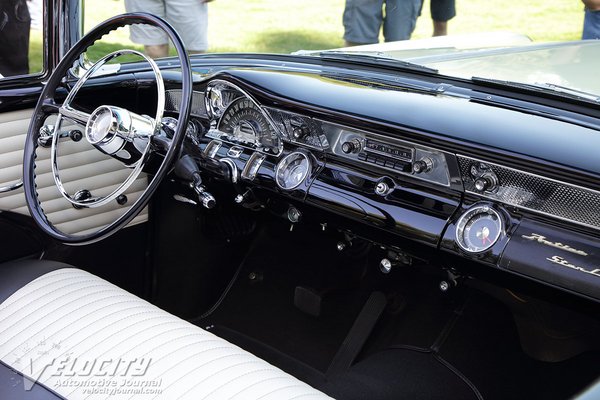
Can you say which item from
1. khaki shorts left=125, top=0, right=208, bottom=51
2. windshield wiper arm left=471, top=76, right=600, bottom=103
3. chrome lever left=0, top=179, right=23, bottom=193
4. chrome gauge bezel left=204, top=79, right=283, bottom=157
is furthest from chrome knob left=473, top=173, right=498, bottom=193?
khaki shorts left=125, top=0, right=208, bottom=51

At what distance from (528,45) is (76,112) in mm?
1646

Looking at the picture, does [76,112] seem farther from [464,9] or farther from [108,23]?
[464,9]

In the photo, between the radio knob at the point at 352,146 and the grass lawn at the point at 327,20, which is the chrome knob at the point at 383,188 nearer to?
the radio knob at the point at 352,146

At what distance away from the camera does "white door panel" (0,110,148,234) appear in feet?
8.36

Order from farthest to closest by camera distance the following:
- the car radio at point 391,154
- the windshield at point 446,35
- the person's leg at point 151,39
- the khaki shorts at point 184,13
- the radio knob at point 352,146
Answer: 1. the khaki shorts at point 184,13
2. the person's leg at point 151,39
3. the windshield at point 446,35
4. the radio knob at point 352,146
5. the car radio at point 391,154

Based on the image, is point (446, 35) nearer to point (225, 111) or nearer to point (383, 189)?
point (225, 111)

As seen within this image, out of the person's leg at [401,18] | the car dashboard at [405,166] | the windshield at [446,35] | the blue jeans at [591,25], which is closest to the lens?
the car dashboard at [405,166]

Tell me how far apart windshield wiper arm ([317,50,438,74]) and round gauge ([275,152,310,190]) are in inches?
17.1

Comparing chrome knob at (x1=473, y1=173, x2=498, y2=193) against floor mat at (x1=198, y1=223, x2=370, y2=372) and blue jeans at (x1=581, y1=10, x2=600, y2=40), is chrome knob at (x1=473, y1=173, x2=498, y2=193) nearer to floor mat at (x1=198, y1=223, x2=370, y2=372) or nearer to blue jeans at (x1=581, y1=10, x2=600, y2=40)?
floor mat at (x1=198, y1=223, x2=370, y2=372)

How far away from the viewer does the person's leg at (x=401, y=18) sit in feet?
10.2

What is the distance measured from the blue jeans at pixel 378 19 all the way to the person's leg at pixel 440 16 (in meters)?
0.07

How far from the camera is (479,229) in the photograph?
1.97 m

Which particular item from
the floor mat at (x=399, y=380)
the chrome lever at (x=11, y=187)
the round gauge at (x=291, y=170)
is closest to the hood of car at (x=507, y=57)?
the round gauge at (x=291, y=170)

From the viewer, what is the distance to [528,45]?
2.98 metres
